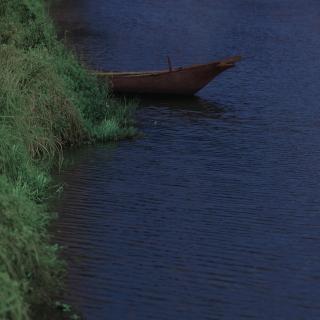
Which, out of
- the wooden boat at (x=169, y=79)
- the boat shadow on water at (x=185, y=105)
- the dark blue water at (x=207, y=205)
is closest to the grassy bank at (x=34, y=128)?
the dark blue water at (x=207, y=205)

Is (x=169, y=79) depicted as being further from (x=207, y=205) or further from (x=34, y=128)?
(x=207, y=205)

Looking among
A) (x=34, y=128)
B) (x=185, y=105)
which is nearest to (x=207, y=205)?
(x=34, y=128)

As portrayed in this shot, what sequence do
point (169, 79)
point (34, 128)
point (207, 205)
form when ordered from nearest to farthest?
1. point (207, 205)
2. point (34, 128)
3. point (169, 79)

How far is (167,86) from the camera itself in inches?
698

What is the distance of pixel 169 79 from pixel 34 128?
5.69 meters

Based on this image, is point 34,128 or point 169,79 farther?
point 169,79

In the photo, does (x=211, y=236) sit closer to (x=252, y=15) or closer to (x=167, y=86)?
(x=167, y=86)

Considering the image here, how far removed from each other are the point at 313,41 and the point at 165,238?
17.3 meters

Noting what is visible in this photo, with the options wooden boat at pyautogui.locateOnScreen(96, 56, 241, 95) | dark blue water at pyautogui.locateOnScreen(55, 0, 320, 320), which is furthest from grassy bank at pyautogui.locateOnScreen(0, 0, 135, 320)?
wooden boat at pyautogui.locateOnScreen(96, 56, 241, 95)

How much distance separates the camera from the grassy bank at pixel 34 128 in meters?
7.34


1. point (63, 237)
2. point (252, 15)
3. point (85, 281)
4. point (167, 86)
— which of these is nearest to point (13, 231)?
point (85, 281)

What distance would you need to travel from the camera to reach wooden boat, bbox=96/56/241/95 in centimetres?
1739

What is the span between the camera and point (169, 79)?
17672mm

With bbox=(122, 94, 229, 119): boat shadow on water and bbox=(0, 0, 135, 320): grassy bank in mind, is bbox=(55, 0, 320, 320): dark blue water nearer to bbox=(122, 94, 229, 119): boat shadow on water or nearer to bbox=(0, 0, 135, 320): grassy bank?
bbox=(122, 94, 229, 119): boat shadow on water
